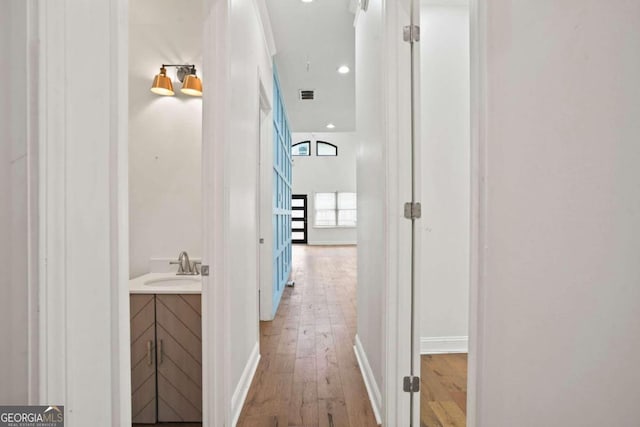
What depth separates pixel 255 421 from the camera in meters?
1.85

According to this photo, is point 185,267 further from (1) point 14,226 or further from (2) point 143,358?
(1) point 14,226

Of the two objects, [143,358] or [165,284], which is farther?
[165,284]

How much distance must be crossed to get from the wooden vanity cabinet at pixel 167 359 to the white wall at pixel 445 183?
5.72 feet

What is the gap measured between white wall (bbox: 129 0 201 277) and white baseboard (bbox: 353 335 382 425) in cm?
138

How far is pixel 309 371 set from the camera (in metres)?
2.45

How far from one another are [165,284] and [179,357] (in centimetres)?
51

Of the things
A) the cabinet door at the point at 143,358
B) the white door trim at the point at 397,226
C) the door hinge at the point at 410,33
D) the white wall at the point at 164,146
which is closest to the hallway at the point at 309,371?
the white door trim at the point at 397,226

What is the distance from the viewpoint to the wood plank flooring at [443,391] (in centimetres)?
186

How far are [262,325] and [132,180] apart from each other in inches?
77.1

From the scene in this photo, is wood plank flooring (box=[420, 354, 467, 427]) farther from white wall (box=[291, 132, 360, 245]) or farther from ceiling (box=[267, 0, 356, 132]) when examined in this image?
white wall (box=[291, 132, 360, 245])

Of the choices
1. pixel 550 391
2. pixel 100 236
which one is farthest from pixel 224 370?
pixel 550 391

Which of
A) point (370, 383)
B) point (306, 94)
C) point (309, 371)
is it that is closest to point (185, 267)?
Result: point (309, 371)

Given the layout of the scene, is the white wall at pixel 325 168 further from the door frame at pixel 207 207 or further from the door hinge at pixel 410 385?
the door hinge at pixel 410 385

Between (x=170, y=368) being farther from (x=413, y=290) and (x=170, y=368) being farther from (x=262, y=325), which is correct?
(x=262, y=325)
